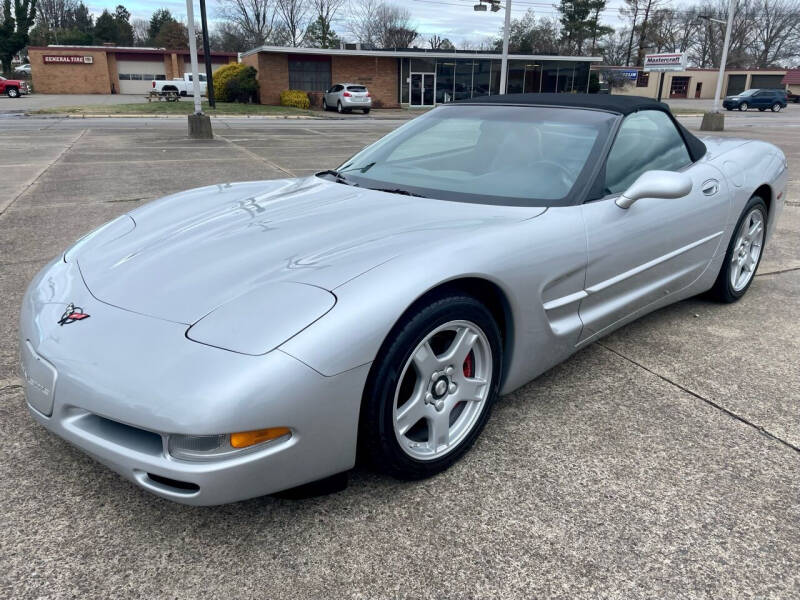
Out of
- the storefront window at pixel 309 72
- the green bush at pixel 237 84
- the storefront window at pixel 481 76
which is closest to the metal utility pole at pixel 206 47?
the green bush at pixel 237 84

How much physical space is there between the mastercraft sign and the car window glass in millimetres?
40117

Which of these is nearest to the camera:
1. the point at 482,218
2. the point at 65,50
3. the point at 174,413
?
the point at 174,413

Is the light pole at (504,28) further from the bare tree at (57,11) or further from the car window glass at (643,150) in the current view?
the bare tree at (57,11)

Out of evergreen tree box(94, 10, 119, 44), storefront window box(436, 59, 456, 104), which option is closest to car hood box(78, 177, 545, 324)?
storefront window box(436, 59, 456, 104)

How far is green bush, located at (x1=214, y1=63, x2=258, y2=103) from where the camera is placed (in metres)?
33.8

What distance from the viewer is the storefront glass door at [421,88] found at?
124 feet

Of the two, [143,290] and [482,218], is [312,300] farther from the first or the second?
[482,218]

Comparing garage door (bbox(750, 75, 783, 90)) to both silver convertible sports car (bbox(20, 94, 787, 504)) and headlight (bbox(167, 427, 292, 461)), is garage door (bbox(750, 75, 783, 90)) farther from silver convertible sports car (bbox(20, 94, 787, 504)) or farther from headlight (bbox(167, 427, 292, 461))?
headlight (bbox(167, 427, 292, 461))

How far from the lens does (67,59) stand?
46344mm

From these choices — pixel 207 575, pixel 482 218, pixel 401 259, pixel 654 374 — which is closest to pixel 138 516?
pixel 207 575

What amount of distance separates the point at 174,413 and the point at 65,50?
5454cm

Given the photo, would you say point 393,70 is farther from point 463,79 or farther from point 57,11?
point 57,11

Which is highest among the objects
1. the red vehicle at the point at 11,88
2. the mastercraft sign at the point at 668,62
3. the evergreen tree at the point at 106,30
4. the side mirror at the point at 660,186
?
the evergreen tree at the point at 106,30

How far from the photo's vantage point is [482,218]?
7.80 ft
